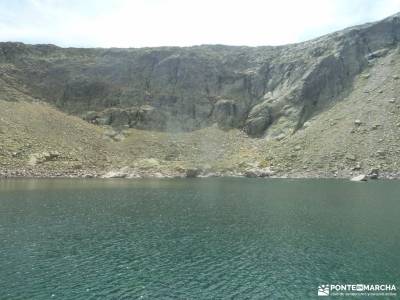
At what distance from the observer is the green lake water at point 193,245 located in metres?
27.3

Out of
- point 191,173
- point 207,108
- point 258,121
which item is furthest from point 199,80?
point 191,173

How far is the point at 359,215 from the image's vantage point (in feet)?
176

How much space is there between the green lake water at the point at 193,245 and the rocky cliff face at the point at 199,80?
75.5 meters

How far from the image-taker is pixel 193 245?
126 feet

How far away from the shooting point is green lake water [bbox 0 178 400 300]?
27312 mm

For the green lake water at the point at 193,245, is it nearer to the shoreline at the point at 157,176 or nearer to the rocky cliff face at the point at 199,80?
the shoreline at the point at 157,176

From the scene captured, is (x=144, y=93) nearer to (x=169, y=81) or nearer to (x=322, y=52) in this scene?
(x=169, y=81)

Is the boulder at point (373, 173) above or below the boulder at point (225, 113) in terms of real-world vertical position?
below

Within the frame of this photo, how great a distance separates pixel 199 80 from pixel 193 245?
130 m

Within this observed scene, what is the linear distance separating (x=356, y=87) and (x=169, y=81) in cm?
6874
